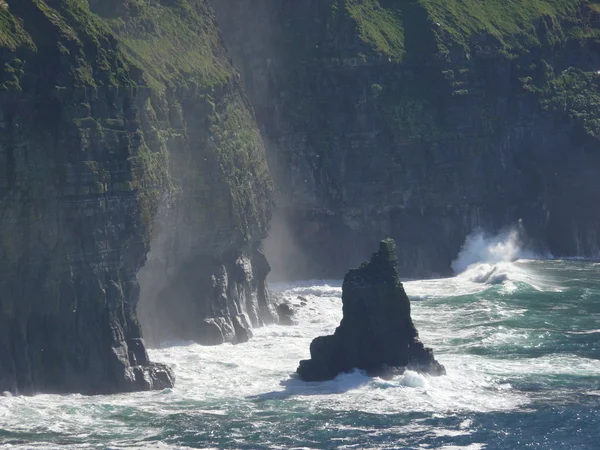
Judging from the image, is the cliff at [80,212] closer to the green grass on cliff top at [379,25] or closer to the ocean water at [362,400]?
the ocean water at [362,400]

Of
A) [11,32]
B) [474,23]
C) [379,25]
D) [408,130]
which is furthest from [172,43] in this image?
[474,23]

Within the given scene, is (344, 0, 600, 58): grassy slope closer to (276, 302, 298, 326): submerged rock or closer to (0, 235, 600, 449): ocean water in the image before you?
(0, 235, 600, 449): ocean water

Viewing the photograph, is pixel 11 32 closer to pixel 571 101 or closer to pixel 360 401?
pixel 360 401

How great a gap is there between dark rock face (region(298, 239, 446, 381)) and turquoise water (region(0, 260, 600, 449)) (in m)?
1.34

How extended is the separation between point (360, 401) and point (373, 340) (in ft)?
23.4

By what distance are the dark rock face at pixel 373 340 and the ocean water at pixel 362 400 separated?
1342 millimetres

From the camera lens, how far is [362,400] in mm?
118938

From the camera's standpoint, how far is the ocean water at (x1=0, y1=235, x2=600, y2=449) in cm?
10919

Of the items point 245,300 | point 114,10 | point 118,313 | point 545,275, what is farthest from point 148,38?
point 545,275

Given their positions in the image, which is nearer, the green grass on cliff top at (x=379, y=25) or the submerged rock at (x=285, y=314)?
the submerged rock at (x=285, y=314)

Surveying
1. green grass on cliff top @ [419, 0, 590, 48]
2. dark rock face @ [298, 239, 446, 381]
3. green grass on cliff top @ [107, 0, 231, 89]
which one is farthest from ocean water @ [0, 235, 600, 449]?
green grass on cliff top @ [419, 0, 590, 48]

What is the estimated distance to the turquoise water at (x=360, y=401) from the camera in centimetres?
10919

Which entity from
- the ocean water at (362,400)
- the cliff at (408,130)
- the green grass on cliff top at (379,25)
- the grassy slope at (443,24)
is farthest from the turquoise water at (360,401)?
the grassy slope at (443,24)

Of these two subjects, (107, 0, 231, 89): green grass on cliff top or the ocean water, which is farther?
(107, 0, 231, 89): green grass on cliff top
